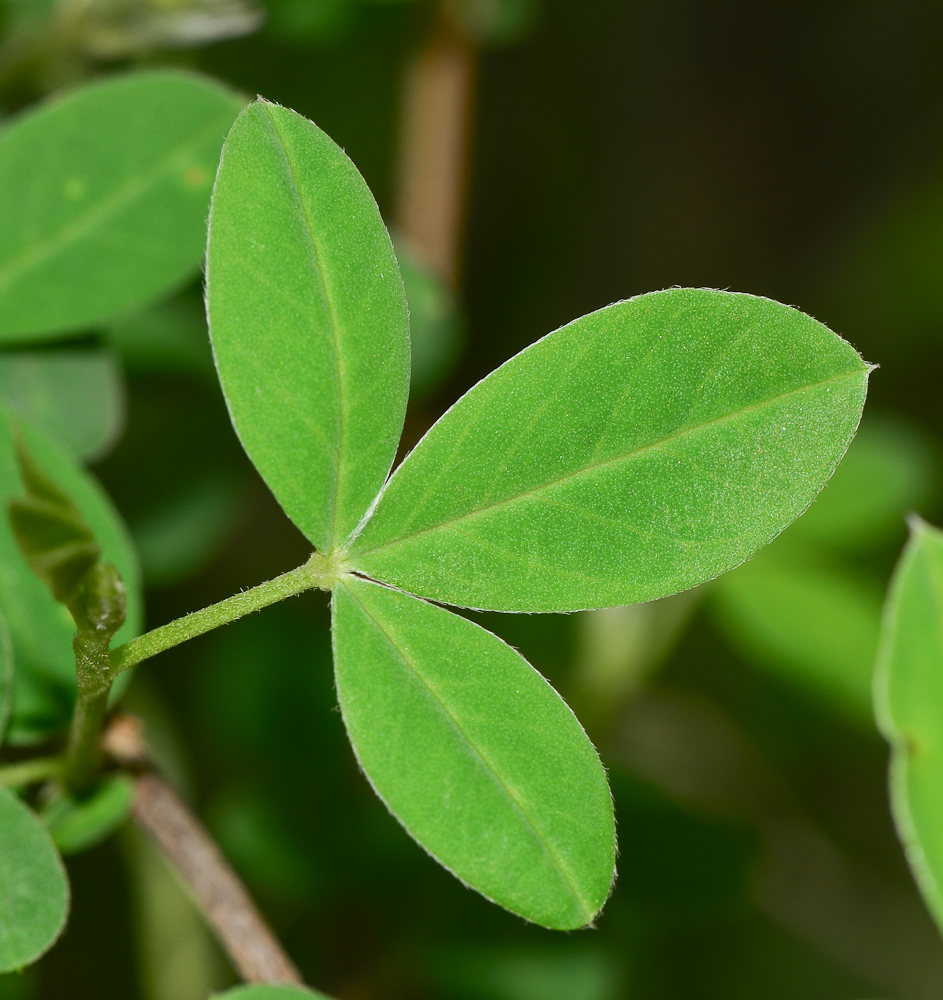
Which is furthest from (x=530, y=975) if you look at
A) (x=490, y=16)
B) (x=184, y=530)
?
(x=490, y=16)

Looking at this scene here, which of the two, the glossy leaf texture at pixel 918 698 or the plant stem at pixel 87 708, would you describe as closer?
the plant stem at pixel 87 708

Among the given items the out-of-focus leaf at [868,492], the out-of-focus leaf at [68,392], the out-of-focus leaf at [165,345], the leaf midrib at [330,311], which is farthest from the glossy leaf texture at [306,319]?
the out-of-focus leaf at [868,492]

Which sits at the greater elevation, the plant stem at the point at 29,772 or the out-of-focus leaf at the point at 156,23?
the out-of-focus leaf at the point at 156,23

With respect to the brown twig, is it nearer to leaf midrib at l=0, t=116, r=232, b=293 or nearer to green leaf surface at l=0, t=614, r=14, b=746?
green leaf surface at l=0, t=614, r=14, b=746

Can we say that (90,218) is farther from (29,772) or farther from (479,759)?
(479,759)

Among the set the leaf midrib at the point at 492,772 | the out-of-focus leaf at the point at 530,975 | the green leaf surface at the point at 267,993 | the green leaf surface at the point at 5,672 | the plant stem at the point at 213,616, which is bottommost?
the out-of-focus leaf at the point at 530,975

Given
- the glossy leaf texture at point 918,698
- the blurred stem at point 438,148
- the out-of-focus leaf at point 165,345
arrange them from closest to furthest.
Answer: the glossy leaf texture at point 918,698, the out-of-focus leaf at point 165,345, the blurred stem at point 438,148

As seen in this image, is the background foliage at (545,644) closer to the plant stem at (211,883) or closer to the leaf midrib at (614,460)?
the plant stem at (211,883)

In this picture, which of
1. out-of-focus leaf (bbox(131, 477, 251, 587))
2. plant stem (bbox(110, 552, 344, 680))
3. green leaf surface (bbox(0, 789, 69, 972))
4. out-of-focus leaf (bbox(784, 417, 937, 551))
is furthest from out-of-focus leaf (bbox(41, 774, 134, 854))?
out-of-focus leaf (bbox(784, 417, 937, 551))
